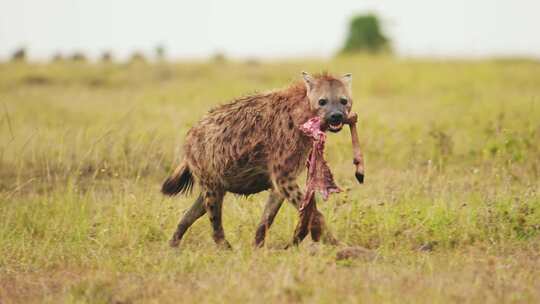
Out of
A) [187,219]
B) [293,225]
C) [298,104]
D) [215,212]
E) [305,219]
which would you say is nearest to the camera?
[305,219]

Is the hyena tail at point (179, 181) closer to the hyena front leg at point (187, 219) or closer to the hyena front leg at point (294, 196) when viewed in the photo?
the hyena front leg at point (187, 219)

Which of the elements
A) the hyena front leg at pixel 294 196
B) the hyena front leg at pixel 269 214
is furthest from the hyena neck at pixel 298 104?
the hyena front leg at pixel 269 214

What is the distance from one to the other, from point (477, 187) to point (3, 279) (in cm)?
387

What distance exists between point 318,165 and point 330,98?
1.34 ft

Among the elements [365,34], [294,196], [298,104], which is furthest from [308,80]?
[365,34]

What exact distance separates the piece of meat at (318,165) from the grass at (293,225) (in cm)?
37

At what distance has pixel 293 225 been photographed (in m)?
6.20

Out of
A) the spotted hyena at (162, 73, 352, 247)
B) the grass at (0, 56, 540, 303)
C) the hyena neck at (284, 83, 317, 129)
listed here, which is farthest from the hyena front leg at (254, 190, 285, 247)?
the hyena neck at (284, 83, 317, 129)

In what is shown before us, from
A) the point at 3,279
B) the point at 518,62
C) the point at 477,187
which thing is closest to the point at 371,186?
the point at 477,187

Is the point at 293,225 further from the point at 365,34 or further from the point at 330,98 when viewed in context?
the point at 365,34

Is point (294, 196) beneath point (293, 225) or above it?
above

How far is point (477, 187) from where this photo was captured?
725cm

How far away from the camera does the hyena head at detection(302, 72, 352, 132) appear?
211 inches

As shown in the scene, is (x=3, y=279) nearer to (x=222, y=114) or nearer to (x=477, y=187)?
(x=222, y=114)
